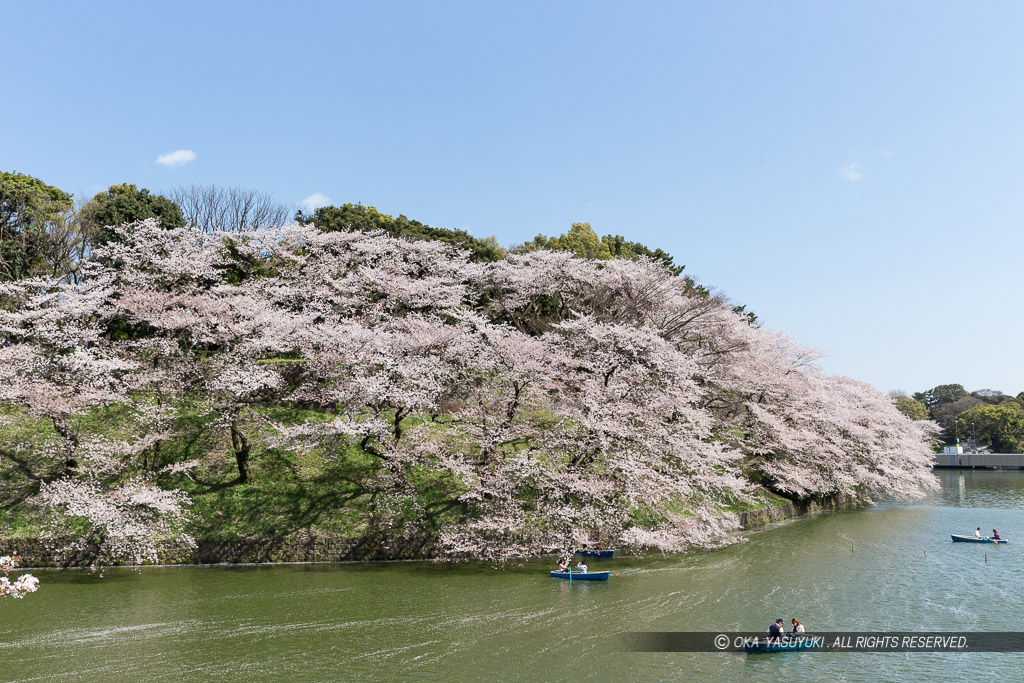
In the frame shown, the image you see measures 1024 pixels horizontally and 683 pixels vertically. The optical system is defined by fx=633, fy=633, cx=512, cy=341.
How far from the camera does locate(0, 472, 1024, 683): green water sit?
15648 millimetres

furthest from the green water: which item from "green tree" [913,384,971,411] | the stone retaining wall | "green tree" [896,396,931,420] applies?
"green tree" [913,384,971,411]

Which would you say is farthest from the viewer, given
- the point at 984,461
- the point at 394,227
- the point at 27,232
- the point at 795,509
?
the point at 984,461

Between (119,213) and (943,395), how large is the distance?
150573 millimetres

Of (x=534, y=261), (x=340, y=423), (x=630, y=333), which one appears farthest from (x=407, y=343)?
(x=534, y=261)

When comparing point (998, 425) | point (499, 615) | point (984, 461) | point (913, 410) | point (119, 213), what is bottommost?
point (499, 615)

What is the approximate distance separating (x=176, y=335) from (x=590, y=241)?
116 ft

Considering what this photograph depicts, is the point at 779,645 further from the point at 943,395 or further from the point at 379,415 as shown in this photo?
the point at 943,395

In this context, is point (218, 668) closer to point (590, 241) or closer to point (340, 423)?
point (340, 423)

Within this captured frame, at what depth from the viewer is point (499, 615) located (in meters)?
19.7

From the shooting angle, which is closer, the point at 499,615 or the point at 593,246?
the point at 499,615

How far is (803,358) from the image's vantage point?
155 feet

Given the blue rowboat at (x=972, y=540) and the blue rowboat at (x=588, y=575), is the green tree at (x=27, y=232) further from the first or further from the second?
the blue rowboat at (x=972, y=540)

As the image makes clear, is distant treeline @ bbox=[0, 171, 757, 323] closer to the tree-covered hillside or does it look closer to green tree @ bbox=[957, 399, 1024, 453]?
the tree-covered hillside

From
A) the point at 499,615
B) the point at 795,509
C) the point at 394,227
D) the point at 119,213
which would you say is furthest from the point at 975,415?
the point at 119,213
